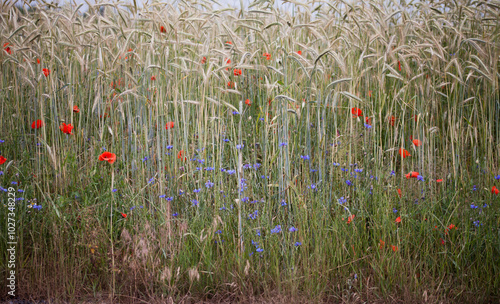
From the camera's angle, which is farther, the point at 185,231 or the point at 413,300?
the point at 185,231

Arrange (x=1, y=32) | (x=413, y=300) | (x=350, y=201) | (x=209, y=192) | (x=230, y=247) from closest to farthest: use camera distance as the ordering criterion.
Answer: (x=413, y=300) → (x=230, y=247) → (x=209, y=192) → (x=350, y=201) → (x=1, y=32)

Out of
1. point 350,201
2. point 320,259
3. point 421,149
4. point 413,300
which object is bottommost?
point 413,300

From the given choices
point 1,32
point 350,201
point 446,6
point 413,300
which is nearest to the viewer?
point 413,300

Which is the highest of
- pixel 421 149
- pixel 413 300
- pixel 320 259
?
pixel 421 149

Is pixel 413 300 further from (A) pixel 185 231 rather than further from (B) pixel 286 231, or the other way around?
(A) pixel 185 231

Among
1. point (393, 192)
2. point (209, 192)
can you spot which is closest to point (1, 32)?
point (209, 192)

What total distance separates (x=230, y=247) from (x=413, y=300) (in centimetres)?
89

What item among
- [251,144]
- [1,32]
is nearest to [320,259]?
[251,144]

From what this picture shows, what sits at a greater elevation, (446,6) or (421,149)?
(446,6)

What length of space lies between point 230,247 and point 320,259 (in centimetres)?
45

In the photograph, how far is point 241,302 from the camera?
1664 millimetres

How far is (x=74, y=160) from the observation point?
2139mm

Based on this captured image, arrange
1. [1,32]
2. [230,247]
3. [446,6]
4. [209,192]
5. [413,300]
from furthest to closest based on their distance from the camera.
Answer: [446,6] → [1,32] → [209,192] → [230,247] → [413,300]

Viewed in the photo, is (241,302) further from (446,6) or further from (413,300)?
(446,6)
